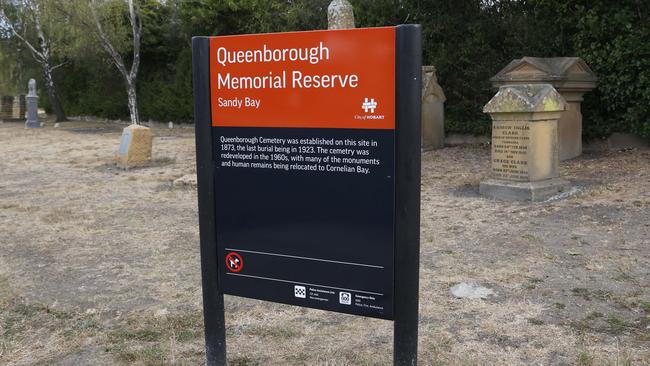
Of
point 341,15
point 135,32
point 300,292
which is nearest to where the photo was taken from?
point 300,292

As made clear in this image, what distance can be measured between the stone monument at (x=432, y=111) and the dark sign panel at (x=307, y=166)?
1017cm

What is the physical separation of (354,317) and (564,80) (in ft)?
24.4

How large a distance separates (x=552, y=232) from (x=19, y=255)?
5179 millimetres

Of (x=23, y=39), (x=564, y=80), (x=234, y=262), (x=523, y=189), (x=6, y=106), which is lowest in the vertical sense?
(x=523, y=189)

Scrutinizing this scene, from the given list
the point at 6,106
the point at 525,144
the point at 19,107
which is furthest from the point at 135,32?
the point at 6,106

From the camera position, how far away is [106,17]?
71.3 feet

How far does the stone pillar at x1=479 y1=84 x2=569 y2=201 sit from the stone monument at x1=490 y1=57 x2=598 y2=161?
2.06 metres

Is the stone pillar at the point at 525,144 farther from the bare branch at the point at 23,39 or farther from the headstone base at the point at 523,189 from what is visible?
the bare branch at the point at 23,39

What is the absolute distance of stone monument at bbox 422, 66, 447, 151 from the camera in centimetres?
1267

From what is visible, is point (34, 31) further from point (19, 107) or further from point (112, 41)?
point (112, 41)

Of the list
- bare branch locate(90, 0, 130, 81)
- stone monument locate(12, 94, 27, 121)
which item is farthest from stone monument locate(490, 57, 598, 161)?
stone monument locate(12, 94, 27, 121)

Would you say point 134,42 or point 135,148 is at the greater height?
point 134,42

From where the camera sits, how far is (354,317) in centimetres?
405

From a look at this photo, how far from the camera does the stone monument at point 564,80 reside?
32.7ft
